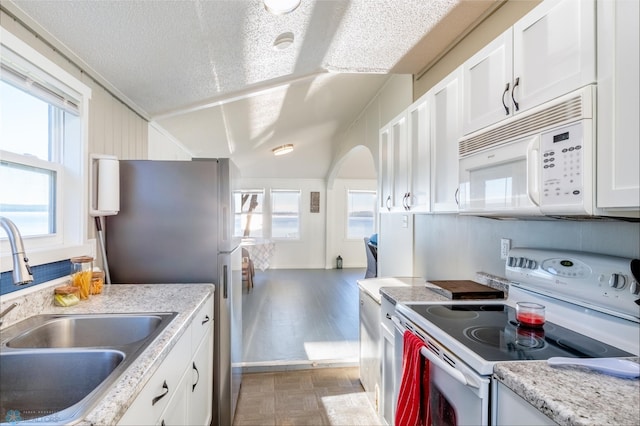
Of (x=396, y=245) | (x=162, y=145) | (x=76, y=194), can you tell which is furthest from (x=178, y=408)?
(x=162, y=145)

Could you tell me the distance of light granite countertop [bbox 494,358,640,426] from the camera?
0.75 metres

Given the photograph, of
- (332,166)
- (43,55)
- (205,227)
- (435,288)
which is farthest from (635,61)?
(332,166)

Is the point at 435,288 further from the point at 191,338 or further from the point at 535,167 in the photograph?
the point at 191,338

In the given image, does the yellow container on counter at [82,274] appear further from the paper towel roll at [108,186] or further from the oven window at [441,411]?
the oven window at [441,411]

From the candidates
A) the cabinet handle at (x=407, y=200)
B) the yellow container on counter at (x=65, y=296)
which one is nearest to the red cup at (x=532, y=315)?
the cabinet handle at (x=407, y=200)

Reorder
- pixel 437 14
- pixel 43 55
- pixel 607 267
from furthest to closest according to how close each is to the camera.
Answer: pixel 437 14 → pixel 43 55 → pixel 607 267

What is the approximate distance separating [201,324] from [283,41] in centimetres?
176

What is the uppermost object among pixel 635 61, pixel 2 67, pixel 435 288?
pixel 2 67

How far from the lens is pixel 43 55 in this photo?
1.58 m

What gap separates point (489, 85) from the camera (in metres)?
1.48

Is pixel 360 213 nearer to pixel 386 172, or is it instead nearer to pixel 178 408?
pixel 386 172

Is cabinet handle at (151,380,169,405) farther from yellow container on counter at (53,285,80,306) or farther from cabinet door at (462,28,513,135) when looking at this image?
cabinet door at (462,28,513,135)

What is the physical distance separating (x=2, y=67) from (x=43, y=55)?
0.27 metres

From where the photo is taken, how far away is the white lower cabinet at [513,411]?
0.88 metres
